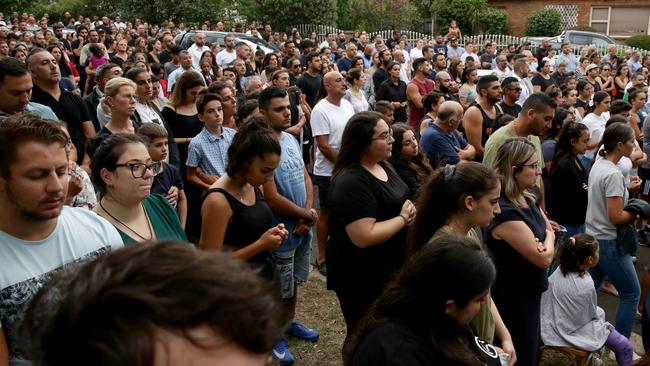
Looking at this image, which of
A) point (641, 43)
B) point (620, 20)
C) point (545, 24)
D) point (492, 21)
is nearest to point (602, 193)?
point (641, 43)

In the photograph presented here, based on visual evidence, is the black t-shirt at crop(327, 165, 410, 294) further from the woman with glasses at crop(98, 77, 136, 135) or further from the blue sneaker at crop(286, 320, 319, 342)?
the woman with glasses at crop(98, 77, 136, 135)

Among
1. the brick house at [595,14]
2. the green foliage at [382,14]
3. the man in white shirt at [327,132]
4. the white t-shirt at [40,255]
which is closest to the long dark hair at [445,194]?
the white t-shirt at [40,255]

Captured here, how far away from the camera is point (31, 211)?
2246 mm

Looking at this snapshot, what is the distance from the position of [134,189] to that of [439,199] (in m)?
1.68

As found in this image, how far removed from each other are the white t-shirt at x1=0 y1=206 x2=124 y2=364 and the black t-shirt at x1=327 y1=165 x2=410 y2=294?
1580 millimetres

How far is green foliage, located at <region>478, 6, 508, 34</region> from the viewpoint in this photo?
37.2 metres

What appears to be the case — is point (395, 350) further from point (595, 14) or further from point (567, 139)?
point (595, 14)

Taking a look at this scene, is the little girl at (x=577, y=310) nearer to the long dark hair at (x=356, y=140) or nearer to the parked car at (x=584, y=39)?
the long dark hair at (x=356, y=140)

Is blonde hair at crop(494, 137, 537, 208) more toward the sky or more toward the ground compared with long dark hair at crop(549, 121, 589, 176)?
more toward the sky

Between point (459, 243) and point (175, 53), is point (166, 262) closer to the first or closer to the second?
point (459, 243)

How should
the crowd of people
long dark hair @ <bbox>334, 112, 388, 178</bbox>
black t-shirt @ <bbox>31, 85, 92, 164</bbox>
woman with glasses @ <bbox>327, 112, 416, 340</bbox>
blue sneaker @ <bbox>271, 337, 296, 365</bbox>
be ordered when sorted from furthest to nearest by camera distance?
black t-shirt @ <bbox>31, 85, 92, 164</bbox> → blue sneaker @ <bbox>271, 337, 296, 365</bbox> → long dark hair @ <bbox>334, 112, 388, 178</bbox> → woman with glasses @ <bbox>327, 112, 416, 340</bbox> → the crowd of people

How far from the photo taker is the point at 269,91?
205 inches

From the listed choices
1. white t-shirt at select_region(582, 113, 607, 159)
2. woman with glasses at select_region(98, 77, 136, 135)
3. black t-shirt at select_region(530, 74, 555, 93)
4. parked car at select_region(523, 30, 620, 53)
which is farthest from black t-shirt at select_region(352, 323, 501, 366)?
parked car at select_region(523, 30, 620, 53)

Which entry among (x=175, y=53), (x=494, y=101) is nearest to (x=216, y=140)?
(x=494, y=101)
